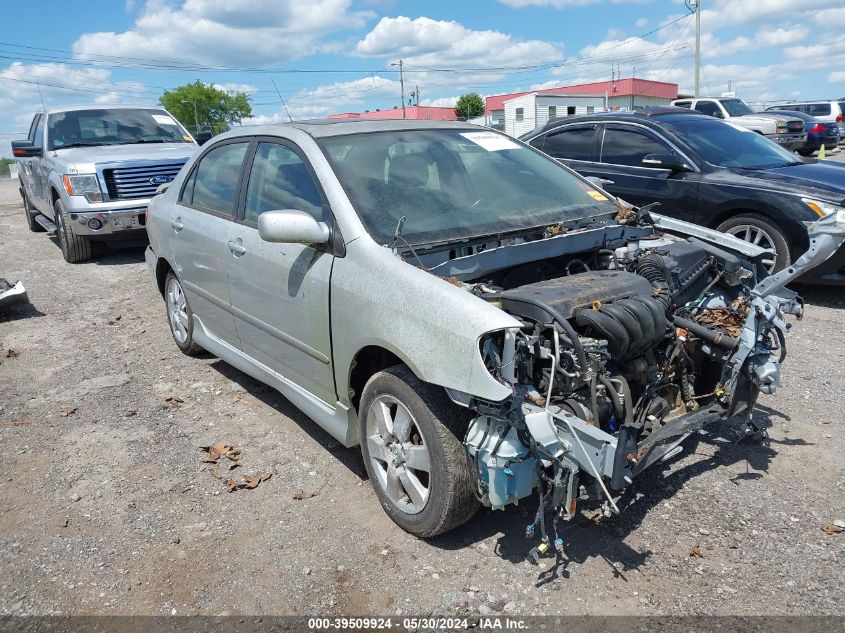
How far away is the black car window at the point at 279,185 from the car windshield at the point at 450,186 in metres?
0.19

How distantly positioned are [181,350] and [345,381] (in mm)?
2989

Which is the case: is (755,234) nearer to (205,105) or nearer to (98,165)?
(98,165)

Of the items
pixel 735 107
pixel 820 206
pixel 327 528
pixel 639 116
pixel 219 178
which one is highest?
pixel 735 107

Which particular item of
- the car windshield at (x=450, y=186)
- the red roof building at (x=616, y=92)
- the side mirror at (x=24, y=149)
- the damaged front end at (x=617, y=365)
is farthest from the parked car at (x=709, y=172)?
the red roof building at (x=616, y=92)

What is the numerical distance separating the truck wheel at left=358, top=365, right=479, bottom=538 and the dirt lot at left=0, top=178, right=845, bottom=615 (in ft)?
0.63

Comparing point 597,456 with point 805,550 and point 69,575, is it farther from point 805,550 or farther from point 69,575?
point 69,575

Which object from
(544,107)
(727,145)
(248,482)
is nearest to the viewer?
(248,482)

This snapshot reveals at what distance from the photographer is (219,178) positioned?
4.62 m

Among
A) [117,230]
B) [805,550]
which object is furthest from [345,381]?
[117,230]

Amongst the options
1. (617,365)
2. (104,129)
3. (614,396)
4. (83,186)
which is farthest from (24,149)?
(614,396)

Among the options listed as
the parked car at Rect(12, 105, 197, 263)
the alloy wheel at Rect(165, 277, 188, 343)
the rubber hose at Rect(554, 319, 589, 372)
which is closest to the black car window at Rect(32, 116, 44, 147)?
the parked car at Rect(12, 105, 197, 263)

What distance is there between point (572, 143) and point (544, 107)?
37.6 metres

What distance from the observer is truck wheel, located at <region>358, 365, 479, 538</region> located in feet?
9.48

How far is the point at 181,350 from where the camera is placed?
5875mm
